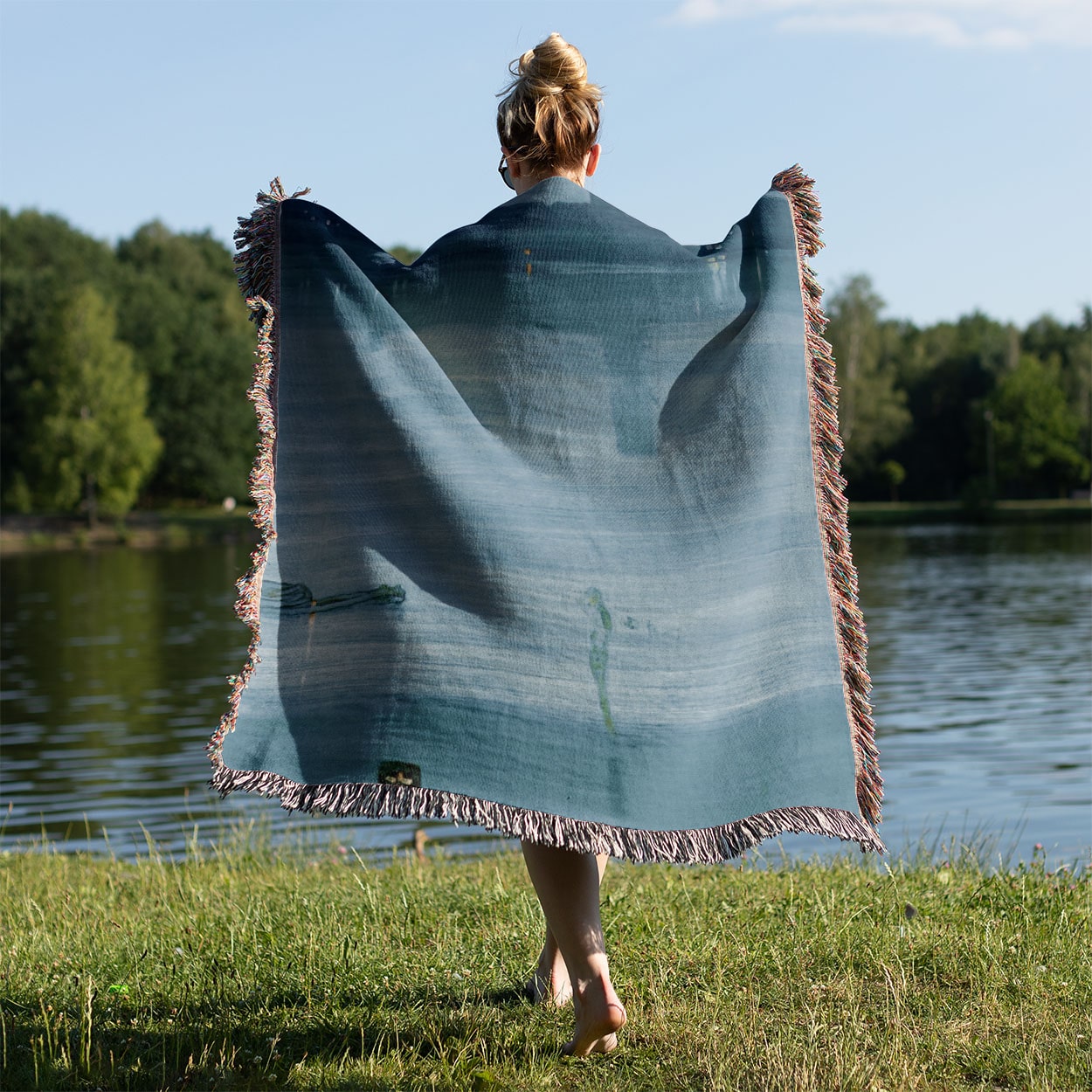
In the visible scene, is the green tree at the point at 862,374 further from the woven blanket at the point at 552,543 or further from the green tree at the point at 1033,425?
the woven blanket at the point at 552,543

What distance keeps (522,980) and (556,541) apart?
1.16 meters

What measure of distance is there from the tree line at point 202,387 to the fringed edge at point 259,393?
47.0 metres

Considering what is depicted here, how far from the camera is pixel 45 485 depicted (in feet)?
158

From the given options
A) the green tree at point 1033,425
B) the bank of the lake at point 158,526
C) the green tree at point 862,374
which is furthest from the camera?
the green tree at point 1033,425

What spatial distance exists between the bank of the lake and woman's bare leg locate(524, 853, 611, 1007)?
45.9 meters

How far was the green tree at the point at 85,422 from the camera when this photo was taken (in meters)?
47.8

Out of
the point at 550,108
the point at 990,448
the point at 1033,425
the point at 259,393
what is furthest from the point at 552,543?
the point at 1033,425

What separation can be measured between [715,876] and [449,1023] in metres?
1.97

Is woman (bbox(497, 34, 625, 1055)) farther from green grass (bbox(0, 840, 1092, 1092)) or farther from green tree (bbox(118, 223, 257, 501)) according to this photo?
green tree (bbox(118, 223, 257, 501))

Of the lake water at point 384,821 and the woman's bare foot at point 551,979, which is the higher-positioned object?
the woman's bare foot at point 551,979

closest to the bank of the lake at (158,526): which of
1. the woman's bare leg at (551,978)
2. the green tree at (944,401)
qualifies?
the green tree at (944,401)

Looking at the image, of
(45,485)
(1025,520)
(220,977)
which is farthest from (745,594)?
(1025,520)

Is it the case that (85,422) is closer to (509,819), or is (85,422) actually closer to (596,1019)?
(509,819)

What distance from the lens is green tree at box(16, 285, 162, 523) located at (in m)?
47.8
